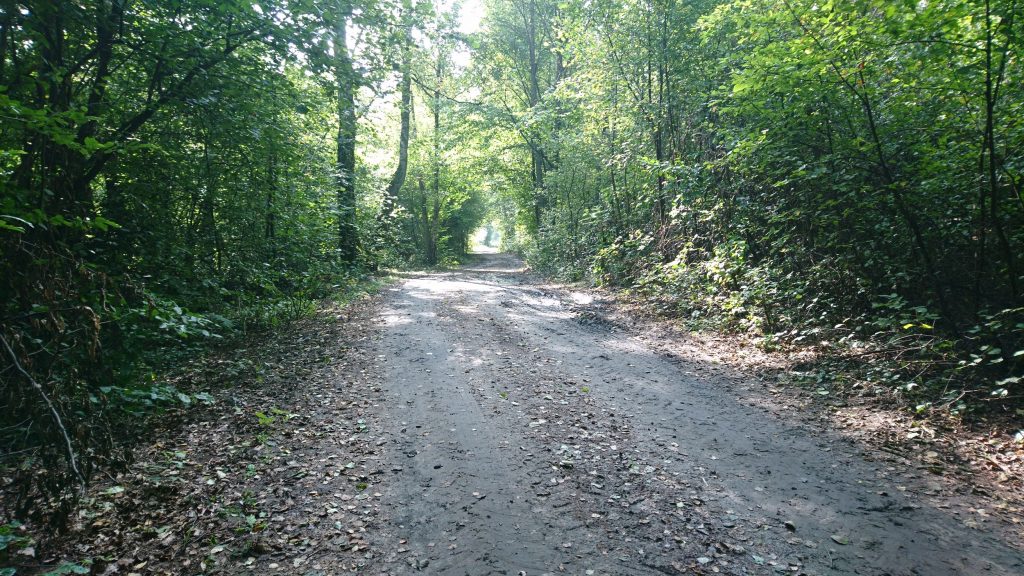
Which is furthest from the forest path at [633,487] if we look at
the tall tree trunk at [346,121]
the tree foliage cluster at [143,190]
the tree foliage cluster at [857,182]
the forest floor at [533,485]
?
the tall tree trunk at [346,121]

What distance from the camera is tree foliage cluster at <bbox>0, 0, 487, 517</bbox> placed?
336cm

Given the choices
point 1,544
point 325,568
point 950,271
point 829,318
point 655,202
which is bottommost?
point 325,568

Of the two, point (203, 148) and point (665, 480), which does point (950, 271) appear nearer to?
point (665, 480)

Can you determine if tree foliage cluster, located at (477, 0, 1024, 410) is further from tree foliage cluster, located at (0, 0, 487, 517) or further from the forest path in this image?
tree foliage cluster, located at (0, 0, 487, 517)

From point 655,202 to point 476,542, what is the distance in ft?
40.1

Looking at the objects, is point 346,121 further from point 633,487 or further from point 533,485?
point 633,487

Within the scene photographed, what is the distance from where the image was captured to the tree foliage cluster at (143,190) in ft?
11.0

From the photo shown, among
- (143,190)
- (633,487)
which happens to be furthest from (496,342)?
(143,190)

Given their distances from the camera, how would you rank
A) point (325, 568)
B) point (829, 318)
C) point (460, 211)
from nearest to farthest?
point (325, 568) → point (829, 318) → point (460, 211)

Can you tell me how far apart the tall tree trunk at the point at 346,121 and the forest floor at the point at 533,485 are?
192 inches

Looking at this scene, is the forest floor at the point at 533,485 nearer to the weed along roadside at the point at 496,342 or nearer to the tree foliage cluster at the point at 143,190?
the weed along roadside at the point at 496,342

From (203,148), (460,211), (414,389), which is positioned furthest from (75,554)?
(460,211)

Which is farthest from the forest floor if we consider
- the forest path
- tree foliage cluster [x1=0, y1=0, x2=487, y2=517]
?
tree foliage cluster [x1=0, y1=0, x2=487, y2=517]

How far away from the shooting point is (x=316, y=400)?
6191 millimetres
